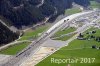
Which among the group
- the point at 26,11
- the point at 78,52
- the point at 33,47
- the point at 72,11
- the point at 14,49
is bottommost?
the point at 78,52

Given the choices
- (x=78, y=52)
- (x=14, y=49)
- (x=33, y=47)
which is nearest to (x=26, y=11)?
(x=33, y=47)

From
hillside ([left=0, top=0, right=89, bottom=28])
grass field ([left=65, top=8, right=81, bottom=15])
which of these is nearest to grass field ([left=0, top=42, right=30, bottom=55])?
hillside ([left=0, top=0, right=89, bottom=28])

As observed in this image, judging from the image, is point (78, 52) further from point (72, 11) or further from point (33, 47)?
point (72, 11)

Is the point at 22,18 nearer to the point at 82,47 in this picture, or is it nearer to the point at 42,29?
the point at 42,29

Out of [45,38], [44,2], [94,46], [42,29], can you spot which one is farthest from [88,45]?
[44,2]

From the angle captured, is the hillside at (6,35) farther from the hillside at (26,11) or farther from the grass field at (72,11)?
the grass field at (72,11)

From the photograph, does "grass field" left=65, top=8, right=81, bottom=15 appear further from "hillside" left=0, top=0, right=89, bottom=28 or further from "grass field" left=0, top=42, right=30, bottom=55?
"grass field" left=0, top=42, right=30, bottom=55
